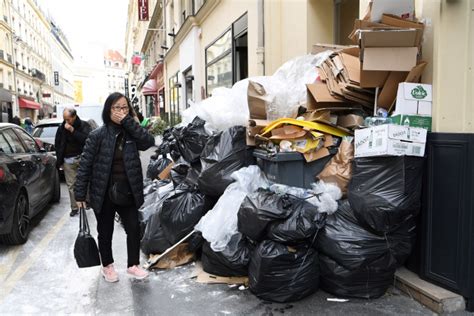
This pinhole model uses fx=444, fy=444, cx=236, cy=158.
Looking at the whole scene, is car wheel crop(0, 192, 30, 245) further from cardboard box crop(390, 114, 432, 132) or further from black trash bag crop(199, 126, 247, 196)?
cardboard box crop(390, 114, 432, 132)

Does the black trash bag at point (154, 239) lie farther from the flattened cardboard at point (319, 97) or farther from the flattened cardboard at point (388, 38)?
the flattened cardboard at point (388, 38)

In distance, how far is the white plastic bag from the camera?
374cm

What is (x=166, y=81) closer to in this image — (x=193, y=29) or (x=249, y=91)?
(x=193, y=29)

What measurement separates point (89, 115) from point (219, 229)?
13.3 meters

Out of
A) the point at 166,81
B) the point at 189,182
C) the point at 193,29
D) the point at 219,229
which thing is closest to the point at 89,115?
the point at 193,29

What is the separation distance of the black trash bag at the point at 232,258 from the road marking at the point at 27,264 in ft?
5.67

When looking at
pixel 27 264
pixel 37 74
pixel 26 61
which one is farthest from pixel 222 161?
pixel 37 74

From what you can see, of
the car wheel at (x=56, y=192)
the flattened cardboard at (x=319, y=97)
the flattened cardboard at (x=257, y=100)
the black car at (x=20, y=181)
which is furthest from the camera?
the car wheel at (x=56, y=192)

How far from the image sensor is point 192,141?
16.3ft

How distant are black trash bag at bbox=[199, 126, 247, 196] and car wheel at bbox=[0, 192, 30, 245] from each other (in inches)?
87.7

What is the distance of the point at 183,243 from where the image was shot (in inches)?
167

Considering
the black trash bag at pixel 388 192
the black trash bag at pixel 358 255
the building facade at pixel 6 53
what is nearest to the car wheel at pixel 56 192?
the black trash bag at pixel 358 255

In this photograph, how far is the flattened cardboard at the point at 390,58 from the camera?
3336 mm

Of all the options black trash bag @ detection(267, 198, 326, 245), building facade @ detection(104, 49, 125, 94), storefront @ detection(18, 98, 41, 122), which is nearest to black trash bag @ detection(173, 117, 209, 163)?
black trash bag @ detection(267, 198, 326, 245)
